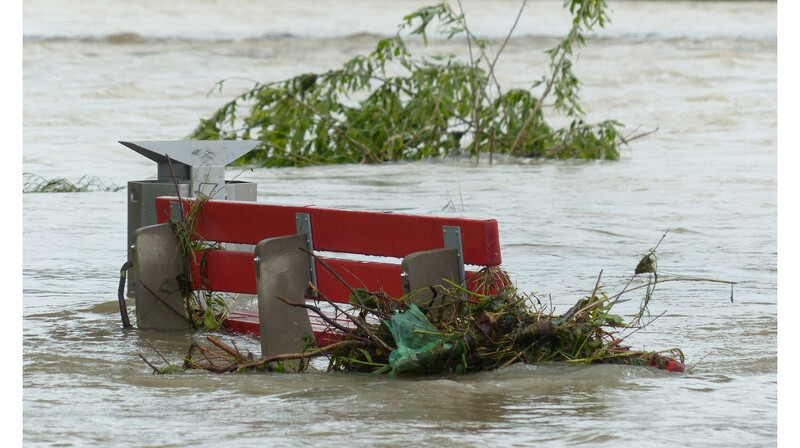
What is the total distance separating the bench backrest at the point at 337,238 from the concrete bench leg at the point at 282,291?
9 centimetres

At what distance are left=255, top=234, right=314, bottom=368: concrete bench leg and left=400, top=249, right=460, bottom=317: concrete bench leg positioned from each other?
719mm

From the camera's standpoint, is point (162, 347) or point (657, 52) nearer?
point (162, 347)

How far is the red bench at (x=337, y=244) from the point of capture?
5.44 meters

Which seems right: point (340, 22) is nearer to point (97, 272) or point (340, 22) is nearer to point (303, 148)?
point (303, 148)

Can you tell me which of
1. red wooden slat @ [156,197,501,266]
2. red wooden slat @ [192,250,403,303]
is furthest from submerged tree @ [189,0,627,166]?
red wooden slat @ [156,197,501,266]

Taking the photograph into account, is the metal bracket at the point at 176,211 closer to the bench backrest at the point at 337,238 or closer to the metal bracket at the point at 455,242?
the bench backrest at the point at 337,238

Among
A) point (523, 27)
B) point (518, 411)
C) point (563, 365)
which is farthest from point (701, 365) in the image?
point (523, 27)

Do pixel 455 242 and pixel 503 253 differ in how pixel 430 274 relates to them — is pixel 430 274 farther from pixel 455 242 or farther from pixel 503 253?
pixel 503 253

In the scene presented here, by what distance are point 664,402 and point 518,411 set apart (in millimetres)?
634

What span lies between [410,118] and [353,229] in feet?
31.6

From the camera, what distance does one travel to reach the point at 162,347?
648cm

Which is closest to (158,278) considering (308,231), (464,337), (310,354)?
(308,231)

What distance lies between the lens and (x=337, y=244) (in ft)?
19.4

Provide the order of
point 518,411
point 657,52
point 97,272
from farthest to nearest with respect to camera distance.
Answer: point 657,52, point 97,272, point 518,411
